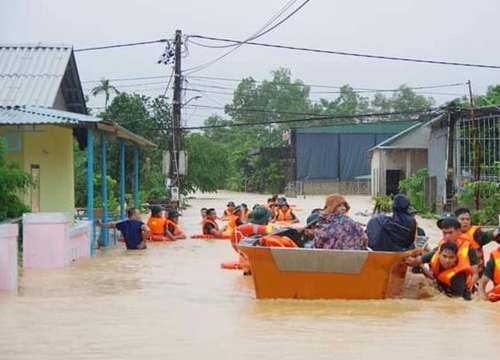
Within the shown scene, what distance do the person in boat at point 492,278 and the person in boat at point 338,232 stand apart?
151 centimetres

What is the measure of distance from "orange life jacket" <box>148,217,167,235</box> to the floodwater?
9.46m

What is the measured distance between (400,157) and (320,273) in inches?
1849

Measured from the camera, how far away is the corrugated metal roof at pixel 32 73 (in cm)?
2078

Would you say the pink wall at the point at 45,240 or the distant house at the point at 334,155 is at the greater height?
the distant house at the point at 334,155

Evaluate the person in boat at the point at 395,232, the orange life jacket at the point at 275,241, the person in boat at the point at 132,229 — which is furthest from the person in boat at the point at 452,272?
the person in boat at the point at 132,229

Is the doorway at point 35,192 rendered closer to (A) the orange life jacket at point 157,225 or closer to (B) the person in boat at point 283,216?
(A) the orange life jacket at point 157,225

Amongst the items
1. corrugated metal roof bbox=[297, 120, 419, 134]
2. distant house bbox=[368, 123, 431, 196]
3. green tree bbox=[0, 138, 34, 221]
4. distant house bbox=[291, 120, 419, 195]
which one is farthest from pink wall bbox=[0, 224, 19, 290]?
corrugated metal roof bbox=[297, 120, 419, 134]

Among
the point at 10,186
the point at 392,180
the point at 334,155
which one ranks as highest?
the point at 334,155

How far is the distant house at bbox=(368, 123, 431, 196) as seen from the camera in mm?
56938

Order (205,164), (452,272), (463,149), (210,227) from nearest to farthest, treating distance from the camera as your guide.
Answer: (452,272)
(210,227)
(463,149)
(205,164)

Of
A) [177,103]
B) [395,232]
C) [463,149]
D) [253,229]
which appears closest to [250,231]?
[253,229]

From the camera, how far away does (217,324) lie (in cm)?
1017

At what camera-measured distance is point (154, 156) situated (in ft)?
169

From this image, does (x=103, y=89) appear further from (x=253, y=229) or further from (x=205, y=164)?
(x=253, y=229)
